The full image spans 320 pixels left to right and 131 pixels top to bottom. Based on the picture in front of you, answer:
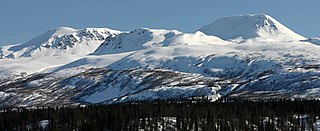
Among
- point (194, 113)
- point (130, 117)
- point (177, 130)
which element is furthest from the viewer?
point (194, 113)

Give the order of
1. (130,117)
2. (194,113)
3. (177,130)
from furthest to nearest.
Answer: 1. (194,113)
2. (130,117)
3. (177,130)

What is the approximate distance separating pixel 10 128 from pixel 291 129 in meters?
86.2

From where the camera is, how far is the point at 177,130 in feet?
549

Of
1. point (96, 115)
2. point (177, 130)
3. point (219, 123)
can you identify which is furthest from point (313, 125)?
point (96, 115)

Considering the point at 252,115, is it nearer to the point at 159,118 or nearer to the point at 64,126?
the point at 159,118

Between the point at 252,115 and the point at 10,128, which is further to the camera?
the point at 252,115

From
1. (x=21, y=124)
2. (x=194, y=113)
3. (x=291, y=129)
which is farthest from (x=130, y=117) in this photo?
(x=291, y=129)

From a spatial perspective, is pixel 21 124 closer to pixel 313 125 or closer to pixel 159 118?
pixel 159 118

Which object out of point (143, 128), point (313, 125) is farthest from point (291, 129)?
point (143, 128)

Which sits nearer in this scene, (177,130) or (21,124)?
(177,130)

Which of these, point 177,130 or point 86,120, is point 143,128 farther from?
point 86,120

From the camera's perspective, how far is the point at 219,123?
7136 inches

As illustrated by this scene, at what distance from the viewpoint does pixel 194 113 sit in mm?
191250

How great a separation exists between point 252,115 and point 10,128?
258ft
